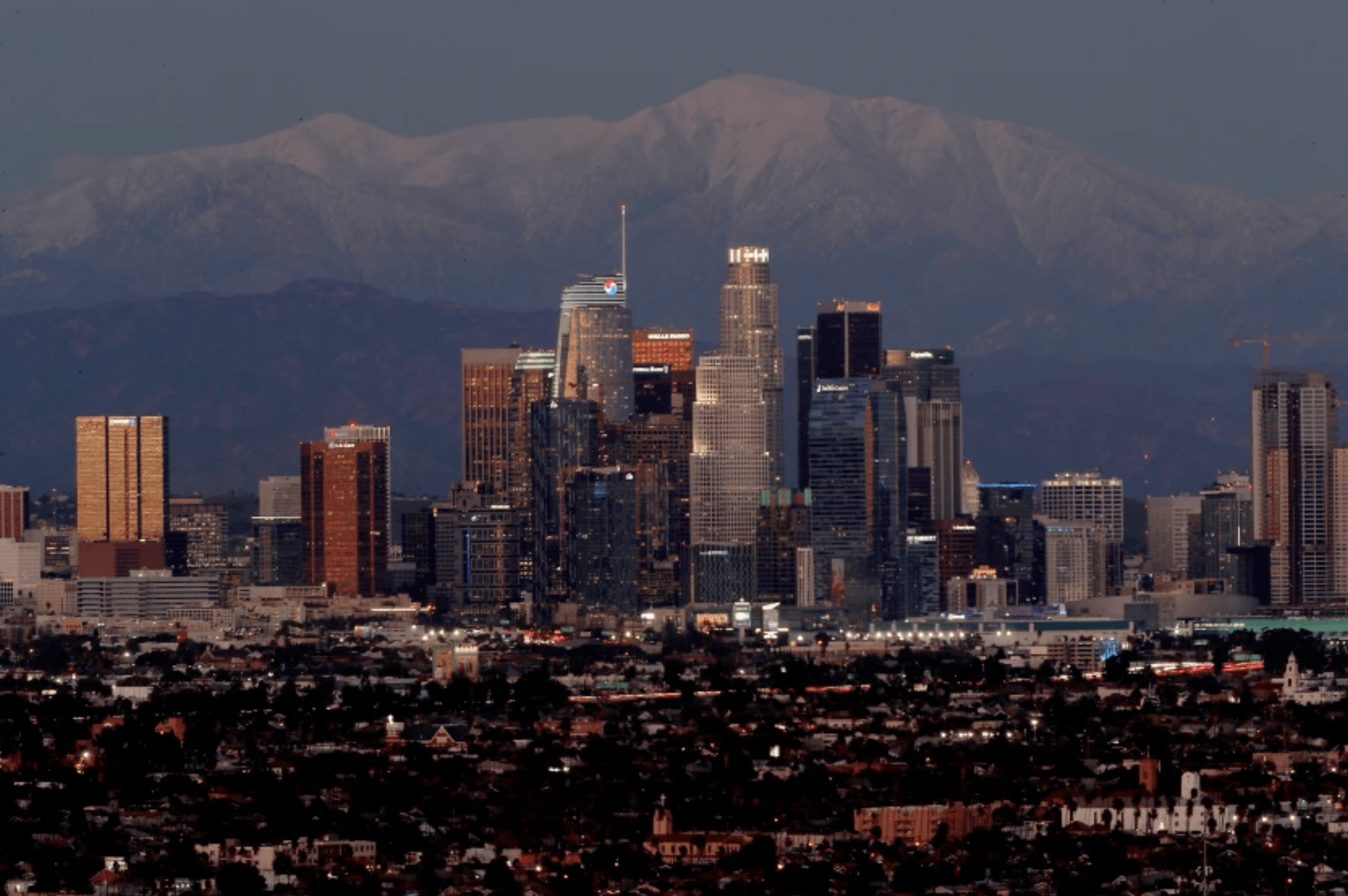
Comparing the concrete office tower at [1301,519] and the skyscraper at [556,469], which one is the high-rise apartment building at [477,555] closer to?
the skyscraper at [556,469]

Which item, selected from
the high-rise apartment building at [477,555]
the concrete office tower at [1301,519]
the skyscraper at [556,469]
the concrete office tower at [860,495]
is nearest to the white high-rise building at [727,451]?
the concrete office tower at [860,495]

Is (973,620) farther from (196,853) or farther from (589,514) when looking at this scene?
(196,853)

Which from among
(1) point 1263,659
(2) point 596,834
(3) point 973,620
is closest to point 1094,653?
(1) point 1263,659

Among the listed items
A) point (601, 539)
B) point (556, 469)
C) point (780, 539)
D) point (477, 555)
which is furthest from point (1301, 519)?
point (477, 555)

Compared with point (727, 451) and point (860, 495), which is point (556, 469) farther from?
point (860, 495)

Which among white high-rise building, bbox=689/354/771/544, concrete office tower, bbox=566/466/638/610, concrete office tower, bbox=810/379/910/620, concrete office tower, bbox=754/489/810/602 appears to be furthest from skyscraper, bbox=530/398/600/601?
concrete office tower, bbox=810/379/910/620

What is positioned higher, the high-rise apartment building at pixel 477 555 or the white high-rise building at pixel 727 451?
the white high-rise building at pixel 727 451
